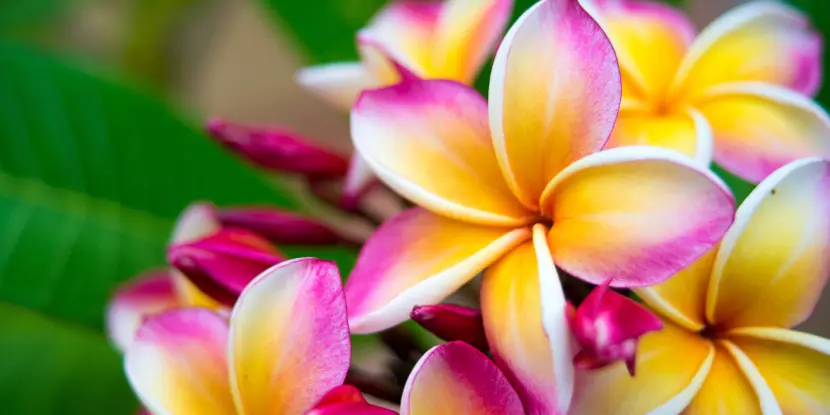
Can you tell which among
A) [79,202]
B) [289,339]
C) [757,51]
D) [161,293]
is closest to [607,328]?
[289,339]

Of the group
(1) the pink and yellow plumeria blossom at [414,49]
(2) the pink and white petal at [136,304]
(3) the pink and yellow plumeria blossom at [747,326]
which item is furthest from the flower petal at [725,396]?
(2) the pink and white petal at [136,304]

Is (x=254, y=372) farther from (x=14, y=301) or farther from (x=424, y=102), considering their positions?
(x=14, y=301)

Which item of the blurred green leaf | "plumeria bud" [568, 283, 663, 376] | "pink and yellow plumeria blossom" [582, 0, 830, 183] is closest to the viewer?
"plumeria bud" [568, 283, 663, 376]

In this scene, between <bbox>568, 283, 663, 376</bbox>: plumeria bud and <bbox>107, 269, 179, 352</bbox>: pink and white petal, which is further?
<bbox>107, 269, 179, 352</bbox>: pink and white petal

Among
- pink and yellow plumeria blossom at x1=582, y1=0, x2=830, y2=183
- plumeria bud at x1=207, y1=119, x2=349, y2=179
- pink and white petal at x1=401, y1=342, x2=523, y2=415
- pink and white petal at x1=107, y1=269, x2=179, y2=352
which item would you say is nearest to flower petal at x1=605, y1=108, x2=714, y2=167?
pink and yellow plumeria blossom at x1=582, y1=0, x2=830, y2=183

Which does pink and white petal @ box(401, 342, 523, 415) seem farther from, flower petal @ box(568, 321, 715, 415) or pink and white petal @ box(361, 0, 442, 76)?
pink and white petal @ box(361, 0, 442, 76)

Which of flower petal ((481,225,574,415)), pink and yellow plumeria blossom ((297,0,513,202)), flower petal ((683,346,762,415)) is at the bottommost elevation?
flower petal ((683,346,762,415))

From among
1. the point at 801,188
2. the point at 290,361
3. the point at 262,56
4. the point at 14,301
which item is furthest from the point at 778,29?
the point at 262,56
